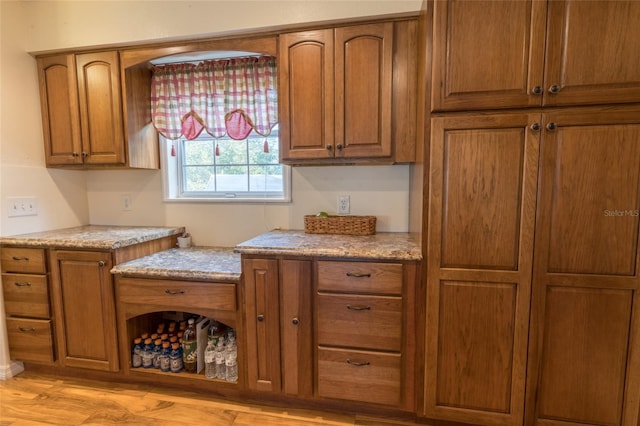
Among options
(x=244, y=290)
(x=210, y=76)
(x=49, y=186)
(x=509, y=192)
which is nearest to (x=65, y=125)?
(x=49, y=186)

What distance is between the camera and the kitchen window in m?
2.38

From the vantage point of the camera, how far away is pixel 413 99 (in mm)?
1764

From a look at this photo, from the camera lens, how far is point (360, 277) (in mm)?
1593

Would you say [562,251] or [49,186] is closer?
[562,251]

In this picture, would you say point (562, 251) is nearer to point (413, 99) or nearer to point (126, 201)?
point (413, 99)

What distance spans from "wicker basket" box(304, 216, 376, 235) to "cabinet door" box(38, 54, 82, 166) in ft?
5.51

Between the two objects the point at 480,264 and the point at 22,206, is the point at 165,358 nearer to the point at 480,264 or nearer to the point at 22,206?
the point at 22,206

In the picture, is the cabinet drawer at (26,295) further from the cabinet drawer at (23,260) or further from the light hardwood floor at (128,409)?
the light hardwood floor at (128,409)

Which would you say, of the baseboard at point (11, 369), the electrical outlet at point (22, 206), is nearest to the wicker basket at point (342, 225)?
the electrical outlet at point (22, 206)

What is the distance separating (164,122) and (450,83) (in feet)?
6.26

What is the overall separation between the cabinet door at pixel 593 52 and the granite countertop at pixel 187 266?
1.75m

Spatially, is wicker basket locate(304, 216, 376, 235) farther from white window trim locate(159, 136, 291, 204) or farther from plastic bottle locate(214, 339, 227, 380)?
plastic bottle locate(214, 339, 227, 380)

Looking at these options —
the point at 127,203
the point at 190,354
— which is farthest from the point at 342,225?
the point at 127,203

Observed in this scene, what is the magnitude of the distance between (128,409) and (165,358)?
30 cm
